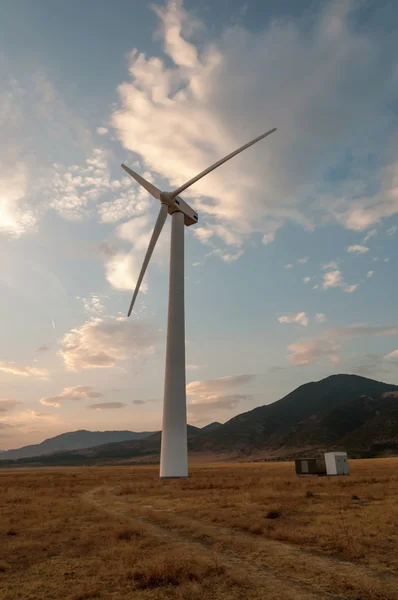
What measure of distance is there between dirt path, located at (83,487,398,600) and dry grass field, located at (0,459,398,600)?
4 centimetres

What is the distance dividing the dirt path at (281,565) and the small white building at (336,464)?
42150 millimetres

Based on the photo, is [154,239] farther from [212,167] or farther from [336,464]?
[336,464]

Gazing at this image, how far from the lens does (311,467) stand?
6444 centimetres

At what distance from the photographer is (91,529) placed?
23984mm

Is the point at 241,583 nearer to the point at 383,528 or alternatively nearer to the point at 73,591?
the point at 73,591

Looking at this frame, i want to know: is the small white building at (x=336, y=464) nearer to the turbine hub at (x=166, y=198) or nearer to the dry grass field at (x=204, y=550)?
the dry grass field at (x=204, y=550)

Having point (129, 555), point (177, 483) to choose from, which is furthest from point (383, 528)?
point (177, 483)

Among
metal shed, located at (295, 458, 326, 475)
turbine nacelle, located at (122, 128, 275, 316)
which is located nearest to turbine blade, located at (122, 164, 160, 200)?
turbine nacelle, located at (122, 128, 275, 316)

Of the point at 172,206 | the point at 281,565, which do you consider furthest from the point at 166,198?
the point at 281,565

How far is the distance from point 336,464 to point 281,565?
50.6 metres

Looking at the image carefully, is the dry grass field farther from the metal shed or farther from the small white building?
the metal shed

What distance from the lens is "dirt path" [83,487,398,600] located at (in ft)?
42.5

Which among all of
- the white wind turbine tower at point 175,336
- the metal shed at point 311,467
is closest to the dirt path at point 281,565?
the white wind turbine tower at point 175,336

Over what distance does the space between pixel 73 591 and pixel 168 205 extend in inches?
2163
